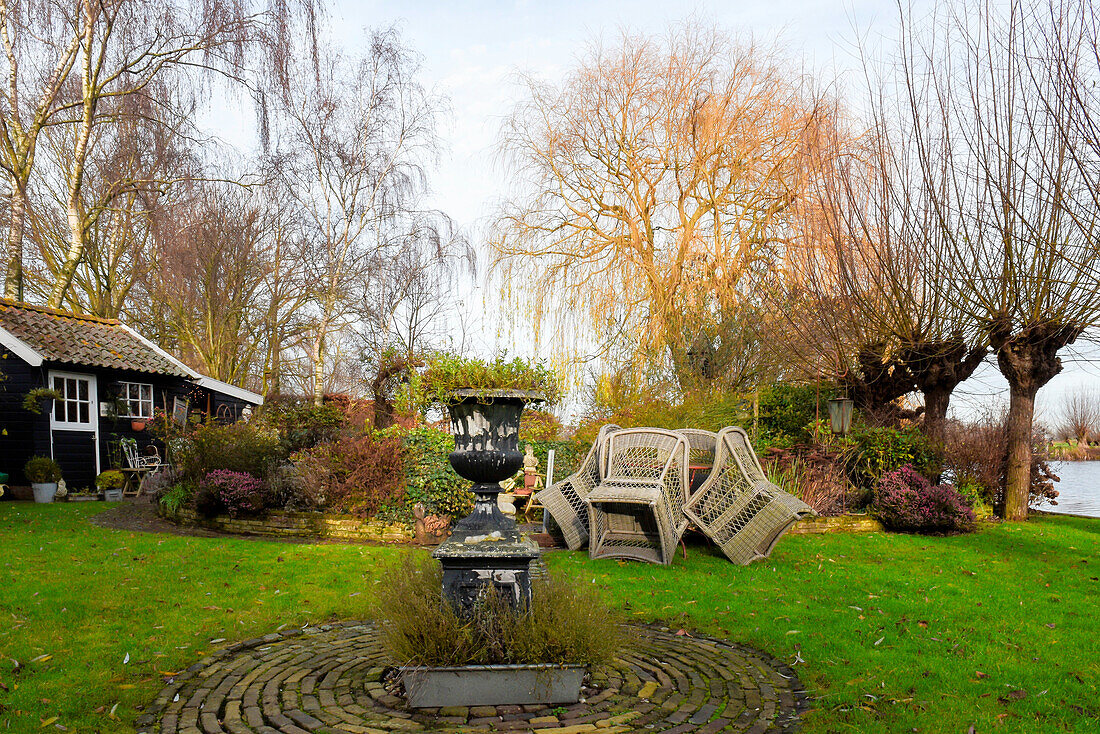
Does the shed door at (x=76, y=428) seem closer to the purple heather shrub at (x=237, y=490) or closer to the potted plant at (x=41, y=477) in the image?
the potted plant at (x=41, y=477)

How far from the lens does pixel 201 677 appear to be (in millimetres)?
4090

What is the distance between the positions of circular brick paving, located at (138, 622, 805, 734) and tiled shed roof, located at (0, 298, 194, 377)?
39.0 ft

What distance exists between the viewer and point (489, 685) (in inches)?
145

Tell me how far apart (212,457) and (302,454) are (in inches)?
55.5

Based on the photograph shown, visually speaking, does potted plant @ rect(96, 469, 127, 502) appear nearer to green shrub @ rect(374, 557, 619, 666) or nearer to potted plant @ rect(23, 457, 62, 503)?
potted plant @ rect(23, 457, 62, 503)

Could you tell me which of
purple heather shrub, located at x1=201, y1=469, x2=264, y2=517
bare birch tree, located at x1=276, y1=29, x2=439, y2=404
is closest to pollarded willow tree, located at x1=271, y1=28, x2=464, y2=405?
bare birch tree, located at x1=276, y1=29, x2=439, y2=404

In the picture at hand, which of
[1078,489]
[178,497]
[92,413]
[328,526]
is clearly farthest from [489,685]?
[1078,489]

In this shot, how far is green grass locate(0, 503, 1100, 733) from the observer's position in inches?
145

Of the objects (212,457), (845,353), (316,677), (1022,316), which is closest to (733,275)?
(845,353)

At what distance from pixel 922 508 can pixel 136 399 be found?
15684 mm

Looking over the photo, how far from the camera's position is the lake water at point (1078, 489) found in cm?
1362

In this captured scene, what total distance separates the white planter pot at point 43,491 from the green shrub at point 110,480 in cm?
90

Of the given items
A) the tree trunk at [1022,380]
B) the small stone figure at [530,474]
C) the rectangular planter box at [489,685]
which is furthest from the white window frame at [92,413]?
the tree trunk at [1022,380]

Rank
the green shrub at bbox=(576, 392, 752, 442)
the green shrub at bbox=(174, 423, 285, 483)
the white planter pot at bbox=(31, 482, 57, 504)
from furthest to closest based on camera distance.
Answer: the white planter pot at bbox=(31, 482, 57, 504), the green shrub at bbox=(576, 392, 752, 442), the green shrub at bbox=(174, 423, 285, 483)
